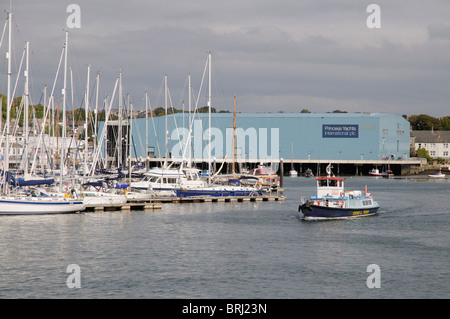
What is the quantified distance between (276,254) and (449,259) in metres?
10.5

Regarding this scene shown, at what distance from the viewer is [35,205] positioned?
55906mm

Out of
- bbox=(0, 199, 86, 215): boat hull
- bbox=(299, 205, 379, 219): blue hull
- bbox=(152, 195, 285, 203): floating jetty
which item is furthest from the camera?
bbox=(152, 195, 285, 203): floating jetty

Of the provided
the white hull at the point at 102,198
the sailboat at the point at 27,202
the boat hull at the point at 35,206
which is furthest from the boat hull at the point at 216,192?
the boat hull at the point at 35,206

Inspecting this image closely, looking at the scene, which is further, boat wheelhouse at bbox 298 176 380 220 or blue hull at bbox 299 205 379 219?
boat wheelhouse at bbox 298 176 380 220

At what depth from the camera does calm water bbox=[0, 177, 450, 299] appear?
32.2 metres

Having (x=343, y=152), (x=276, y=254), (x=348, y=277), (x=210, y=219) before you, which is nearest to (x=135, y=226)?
(x=210, y=219)

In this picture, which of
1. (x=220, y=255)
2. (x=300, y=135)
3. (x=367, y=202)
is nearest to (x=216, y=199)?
(x=367, y=202)

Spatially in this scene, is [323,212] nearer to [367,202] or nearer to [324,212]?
[324,212]

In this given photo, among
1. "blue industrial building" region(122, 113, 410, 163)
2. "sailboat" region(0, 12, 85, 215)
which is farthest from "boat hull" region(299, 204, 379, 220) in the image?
"blue industrial building" region(122, 113, 410, 163)

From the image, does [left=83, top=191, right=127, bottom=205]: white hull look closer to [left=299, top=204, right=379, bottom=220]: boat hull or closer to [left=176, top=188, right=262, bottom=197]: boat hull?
[left=176, top=188, right=262, bottom=197]: boat hull

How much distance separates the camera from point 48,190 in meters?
66.9

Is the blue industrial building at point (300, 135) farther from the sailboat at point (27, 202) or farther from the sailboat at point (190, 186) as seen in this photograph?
the sailboat at point (27, 202)

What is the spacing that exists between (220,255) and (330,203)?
18.8 metres
